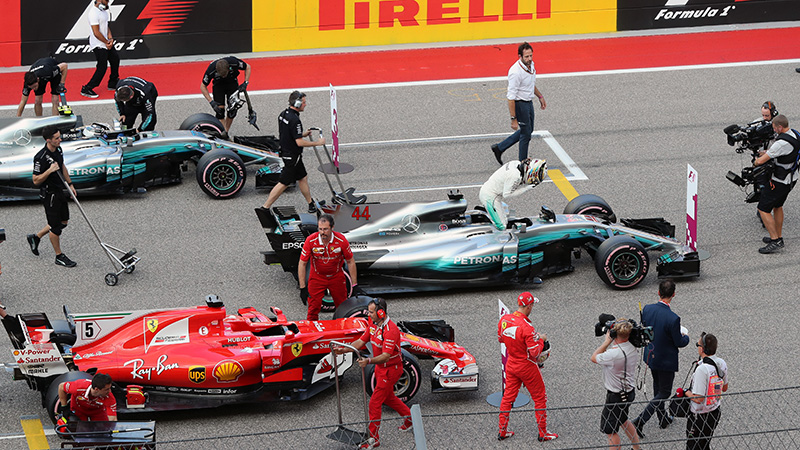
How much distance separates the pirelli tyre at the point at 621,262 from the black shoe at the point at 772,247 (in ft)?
6.41

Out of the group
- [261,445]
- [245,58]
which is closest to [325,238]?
[261,445]

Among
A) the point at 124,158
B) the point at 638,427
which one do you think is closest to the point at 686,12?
the point at 124,158

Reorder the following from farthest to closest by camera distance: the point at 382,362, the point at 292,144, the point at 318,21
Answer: the point at 318,21 → the point at 292,144 → the point at 382,362

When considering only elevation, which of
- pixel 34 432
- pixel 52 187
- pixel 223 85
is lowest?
pixel 34 432

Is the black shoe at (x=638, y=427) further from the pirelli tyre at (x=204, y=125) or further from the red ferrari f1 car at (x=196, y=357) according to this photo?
the pirelli tyre at (x=204, y=125)

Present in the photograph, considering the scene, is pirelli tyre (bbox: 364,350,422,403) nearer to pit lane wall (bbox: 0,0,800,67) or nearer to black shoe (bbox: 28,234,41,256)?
black shoe (bbox: 28,234,41,256)

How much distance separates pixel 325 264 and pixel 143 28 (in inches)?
423

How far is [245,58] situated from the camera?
20094 mm

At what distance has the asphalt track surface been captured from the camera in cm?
982

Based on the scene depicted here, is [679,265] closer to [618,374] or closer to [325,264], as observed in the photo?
[618,374]

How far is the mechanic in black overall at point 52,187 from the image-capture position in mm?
11906

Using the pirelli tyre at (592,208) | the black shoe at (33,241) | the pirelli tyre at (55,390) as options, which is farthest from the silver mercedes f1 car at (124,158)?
the pirelli tyre at (55,390)

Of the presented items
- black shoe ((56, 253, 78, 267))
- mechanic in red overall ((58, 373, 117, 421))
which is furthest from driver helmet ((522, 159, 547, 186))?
black shoe ((56, 253, 78, 267))

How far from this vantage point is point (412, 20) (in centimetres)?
2050
